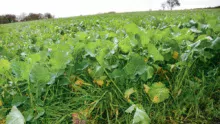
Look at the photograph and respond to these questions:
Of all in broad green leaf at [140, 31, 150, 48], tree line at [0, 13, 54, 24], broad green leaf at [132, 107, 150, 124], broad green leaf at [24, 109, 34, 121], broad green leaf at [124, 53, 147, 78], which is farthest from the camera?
tree line at [0, 13, 54, 24]

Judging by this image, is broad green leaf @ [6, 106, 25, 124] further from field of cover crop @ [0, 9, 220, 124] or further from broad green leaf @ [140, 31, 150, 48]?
broad green leaf @ [140, 31, 150, 48]

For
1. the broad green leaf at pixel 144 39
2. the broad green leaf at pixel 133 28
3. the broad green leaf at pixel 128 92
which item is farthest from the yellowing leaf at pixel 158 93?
the broad green leaf at pixel 133 28

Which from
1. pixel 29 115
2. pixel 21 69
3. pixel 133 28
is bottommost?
pixel 29 115

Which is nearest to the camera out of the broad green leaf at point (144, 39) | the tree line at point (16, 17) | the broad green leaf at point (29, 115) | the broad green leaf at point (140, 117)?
the broad green leaf at point (140, 117)

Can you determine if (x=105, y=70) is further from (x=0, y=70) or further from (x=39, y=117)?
(x=0, y=70)

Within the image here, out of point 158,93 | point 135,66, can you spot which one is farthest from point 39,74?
point 158,93

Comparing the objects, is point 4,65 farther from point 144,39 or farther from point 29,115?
point 144,39

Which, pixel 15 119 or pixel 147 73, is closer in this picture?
pixel 15 119

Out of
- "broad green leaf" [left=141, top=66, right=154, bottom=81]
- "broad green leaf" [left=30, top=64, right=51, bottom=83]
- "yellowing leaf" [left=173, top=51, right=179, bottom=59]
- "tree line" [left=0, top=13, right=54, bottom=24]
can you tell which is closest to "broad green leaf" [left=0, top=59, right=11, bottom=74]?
"broad green leaf" [left=30, top=64, right=51, bottom=83]

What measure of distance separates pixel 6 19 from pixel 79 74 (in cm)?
2660

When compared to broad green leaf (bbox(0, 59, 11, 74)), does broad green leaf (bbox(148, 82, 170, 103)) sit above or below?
below

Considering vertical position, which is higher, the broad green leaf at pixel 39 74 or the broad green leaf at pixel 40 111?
the broad green leaf at pixel 39 74

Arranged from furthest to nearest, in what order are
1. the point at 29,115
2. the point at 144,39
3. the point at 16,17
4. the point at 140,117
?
the point at 16,17
the point at 144,39
the point at 29,115
the point at 140,117

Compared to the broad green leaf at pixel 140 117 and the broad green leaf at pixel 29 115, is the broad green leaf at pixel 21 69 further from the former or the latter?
the broad green leaf at pixel 140 117
